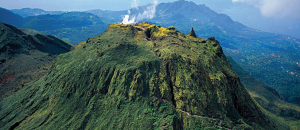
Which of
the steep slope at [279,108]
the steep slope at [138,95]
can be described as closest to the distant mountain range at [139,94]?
the steep slope at [138,95]

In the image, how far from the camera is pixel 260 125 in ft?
157

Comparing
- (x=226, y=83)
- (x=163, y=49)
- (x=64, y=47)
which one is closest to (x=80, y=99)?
(x=163, y=49)

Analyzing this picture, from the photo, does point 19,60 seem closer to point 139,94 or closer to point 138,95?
point 138,95

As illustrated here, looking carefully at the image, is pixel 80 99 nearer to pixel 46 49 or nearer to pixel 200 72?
pixel 200 72

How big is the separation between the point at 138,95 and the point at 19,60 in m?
100

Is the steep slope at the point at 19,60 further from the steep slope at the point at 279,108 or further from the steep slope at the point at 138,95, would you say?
the steep slope at the point at 279,108

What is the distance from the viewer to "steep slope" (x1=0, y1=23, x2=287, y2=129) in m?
42.1

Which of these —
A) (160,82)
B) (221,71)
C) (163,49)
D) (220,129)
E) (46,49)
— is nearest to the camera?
(220,129)

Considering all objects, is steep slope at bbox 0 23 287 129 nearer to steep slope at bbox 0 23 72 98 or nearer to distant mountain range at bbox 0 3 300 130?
distant mountain range at bbox 0 3 300 130

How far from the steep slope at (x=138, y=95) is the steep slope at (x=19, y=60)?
2500cm

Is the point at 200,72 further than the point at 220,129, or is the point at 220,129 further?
the point at 200,72

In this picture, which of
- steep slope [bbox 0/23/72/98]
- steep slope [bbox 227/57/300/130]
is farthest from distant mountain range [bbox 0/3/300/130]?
steep slope [bbox 0/23/72/98]

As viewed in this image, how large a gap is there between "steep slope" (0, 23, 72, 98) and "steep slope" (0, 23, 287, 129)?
2500 cm

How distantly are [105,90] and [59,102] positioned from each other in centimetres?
1622
